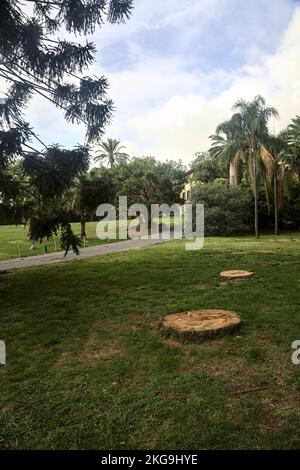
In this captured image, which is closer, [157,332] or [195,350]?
[195,350]

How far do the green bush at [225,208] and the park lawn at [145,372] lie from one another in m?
18.6

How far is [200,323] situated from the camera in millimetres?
6188

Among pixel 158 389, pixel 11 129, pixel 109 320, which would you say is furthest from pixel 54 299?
pixel 158 389

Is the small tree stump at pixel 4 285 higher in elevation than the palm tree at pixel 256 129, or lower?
lower

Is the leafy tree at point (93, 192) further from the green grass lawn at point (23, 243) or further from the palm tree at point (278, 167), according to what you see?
the palm tree at point (278, 167)

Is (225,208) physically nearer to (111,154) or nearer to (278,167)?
(278,167)

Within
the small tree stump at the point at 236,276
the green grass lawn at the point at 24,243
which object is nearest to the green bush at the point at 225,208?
the green grass lawn at the point at 24,243

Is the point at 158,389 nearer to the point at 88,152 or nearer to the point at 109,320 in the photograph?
the point at 109,320

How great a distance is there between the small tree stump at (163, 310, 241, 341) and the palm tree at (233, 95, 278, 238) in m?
20.4

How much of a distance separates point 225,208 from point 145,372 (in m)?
24.5

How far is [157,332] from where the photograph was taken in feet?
20.7

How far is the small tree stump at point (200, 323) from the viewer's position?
19.1 feet
